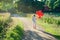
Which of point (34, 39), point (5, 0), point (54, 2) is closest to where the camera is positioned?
point (34, 39)

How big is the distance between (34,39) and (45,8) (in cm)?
4601

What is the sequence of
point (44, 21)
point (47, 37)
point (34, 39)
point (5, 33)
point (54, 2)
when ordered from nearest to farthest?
point (5, 33) < point (34, 39) < point (47, 37) < point (44, 21) < point (54, 2)

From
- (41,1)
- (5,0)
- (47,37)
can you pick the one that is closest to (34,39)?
(47,37)

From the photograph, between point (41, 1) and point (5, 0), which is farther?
point (41, 1)

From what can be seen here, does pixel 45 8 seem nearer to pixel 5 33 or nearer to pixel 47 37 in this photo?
pixel 47 37

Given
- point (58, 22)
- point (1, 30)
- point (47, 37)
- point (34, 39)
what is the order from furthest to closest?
point (58, 22) < point (47, 37) < point (34, 39) < point (1, 30)

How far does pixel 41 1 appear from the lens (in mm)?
65750

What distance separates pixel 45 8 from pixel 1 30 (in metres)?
48.3

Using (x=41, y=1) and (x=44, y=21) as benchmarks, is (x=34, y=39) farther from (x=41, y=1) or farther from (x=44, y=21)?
(x=41, y=1)

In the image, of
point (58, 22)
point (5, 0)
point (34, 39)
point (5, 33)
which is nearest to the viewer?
point (5, 33)

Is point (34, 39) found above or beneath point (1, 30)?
beneath

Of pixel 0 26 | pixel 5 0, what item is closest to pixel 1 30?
pixel 0 26

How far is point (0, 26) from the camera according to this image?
17.5m

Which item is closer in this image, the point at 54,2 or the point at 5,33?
the point at 5,33
